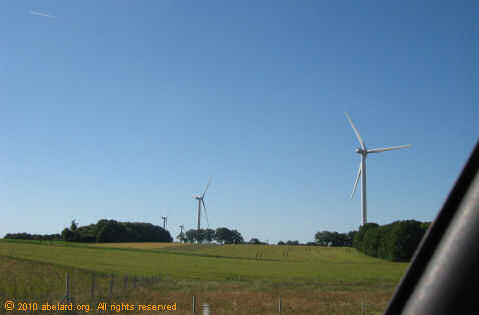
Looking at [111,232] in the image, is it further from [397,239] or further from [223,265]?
[397,239]

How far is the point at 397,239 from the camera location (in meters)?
98.1

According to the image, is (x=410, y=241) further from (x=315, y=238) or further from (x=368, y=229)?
(x=315, y=238)

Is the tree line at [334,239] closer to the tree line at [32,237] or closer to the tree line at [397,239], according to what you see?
the tree line at [397,239]

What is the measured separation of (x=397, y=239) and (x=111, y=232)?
107447 millimetres

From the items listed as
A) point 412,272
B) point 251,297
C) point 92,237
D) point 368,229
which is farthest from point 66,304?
point 92,237

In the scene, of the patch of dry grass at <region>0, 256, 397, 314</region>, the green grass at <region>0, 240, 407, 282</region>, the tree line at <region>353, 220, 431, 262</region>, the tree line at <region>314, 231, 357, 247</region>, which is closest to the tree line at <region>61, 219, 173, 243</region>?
the green grass at <region>0, 240, 407, 282</region>

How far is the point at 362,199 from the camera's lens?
106500mm

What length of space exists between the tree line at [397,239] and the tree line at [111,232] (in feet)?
316

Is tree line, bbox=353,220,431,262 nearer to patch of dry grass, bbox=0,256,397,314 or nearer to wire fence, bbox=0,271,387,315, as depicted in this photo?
patch of dry grass, bbox=0,256,397,314

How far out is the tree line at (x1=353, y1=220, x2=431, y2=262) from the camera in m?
96.4

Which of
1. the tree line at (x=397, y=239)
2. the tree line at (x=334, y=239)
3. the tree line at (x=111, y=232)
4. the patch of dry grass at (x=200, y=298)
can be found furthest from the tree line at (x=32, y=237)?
the patch of dry grass at (x=200, y=298)

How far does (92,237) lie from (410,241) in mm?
109750

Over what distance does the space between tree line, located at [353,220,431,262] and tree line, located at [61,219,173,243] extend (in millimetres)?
96216

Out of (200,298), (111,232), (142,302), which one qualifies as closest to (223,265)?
(200,298)
